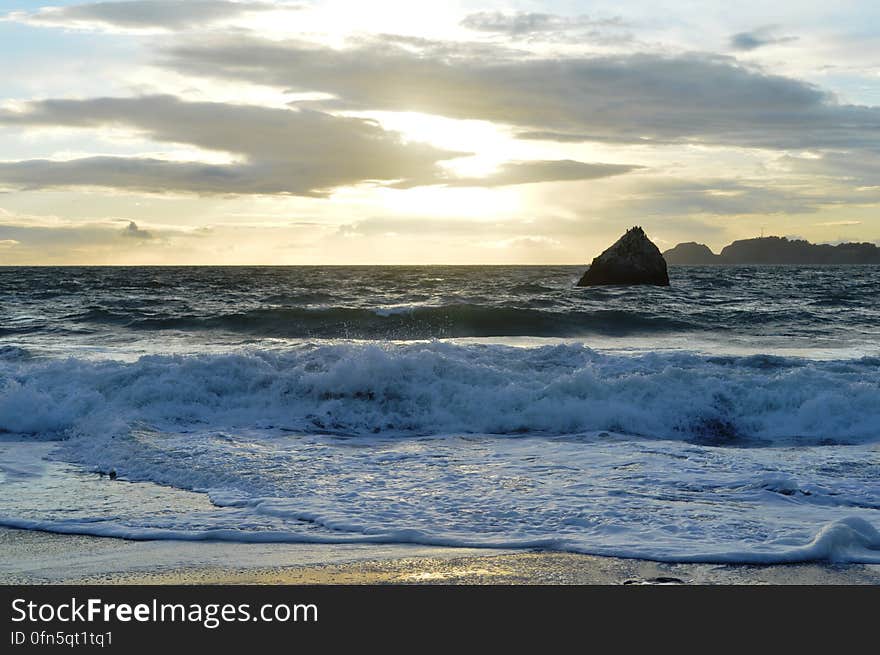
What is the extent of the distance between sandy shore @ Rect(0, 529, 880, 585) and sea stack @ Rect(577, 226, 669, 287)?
44.3m

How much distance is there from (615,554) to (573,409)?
6.37 meters

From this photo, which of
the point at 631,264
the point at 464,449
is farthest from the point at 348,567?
the point at 631,264

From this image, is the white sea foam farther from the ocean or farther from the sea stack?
the sea stack

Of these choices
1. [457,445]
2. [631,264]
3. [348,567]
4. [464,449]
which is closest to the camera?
[348,567]

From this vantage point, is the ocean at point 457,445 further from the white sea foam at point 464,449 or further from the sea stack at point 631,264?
the sea stack at point 631,264

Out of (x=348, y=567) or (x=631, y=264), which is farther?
(x=631, y=264)

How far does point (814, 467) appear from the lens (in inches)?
352

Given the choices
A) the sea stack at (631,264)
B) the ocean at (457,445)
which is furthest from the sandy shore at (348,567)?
the sea stack at (631,264)

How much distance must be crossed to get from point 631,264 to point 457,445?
4040 cm

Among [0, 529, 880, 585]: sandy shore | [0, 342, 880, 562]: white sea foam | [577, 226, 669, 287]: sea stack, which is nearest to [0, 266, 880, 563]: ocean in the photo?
[0, 342, 880, 562]: white sea foam

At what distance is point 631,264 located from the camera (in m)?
48.8

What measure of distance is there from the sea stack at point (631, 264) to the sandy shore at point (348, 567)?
145ft

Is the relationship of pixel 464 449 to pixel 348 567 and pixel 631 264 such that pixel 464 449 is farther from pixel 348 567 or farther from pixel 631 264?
pixel 631 264

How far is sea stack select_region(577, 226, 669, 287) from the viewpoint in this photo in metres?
48.8
